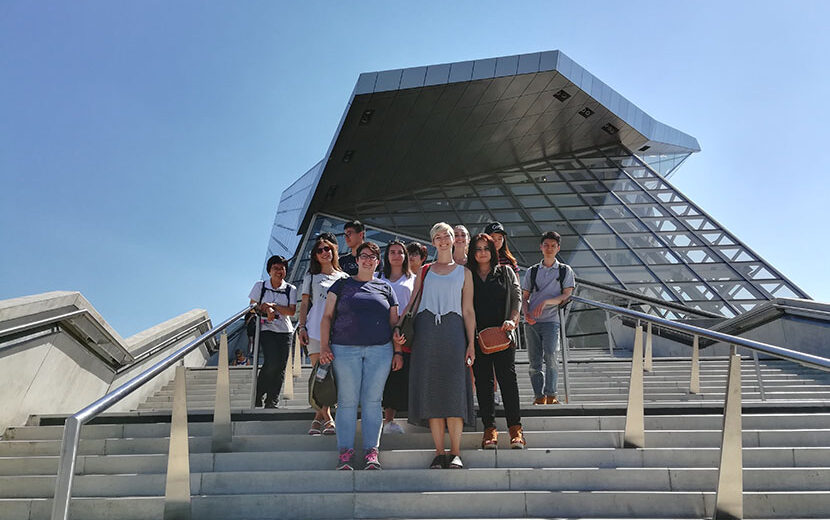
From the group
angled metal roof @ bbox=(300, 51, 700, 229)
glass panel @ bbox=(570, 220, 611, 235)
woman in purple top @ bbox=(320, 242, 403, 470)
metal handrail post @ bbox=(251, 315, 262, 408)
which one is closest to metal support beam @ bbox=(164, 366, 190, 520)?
woman in purple top @ bbox=(320, 242, 403, 470)

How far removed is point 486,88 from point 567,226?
5358 mm

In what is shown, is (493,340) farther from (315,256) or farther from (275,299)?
(275,299)

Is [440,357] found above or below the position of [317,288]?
below

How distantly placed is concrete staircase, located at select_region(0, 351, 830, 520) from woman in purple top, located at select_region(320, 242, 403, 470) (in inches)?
9.5

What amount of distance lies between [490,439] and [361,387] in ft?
2.94

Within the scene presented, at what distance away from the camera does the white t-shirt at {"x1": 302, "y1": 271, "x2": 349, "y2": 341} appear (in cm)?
466

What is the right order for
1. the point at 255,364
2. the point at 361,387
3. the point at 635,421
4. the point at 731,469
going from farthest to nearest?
the point at 255,364
the point at 635,421
the point at 361,387
the point at 731,469

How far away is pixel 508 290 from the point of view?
432 cm

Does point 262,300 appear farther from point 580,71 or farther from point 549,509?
point 580,71

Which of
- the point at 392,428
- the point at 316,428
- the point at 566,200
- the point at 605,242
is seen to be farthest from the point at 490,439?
the point at 566,200

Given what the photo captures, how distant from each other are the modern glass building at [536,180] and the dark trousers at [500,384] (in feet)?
34.9

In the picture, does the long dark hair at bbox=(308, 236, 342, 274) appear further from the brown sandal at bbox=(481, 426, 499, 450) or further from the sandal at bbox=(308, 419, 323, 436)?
the brown sandal at bbox=(481, 426, 499, 450)

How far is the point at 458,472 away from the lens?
11.8 ft

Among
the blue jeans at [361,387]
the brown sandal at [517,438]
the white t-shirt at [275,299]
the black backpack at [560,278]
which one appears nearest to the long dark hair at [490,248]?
the blue jeans at [361,387]
